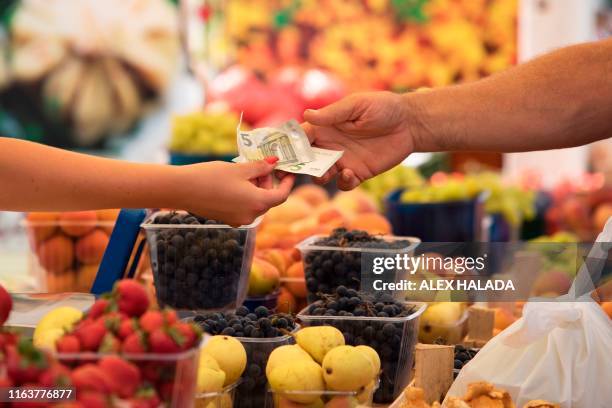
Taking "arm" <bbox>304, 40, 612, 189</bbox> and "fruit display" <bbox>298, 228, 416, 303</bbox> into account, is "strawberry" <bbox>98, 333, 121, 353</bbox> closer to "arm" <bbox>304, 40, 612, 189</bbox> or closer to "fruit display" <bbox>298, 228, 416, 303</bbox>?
"fruit display" <bbox>298, 228, 416, 303</bbox>

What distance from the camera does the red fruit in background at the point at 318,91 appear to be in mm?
4250

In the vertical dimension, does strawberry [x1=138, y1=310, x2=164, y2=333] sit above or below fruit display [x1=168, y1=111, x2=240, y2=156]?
below

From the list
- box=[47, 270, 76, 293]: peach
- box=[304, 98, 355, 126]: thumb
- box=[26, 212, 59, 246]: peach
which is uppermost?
box=[304, 98, 355, 126]: thumb

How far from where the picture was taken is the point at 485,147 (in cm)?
232

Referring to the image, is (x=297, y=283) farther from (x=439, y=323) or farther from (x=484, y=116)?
(x=484, y=116)

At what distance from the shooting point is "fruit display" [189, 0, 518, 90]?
514cm

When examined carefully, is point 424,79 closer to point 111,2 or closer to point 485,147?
point 111,2

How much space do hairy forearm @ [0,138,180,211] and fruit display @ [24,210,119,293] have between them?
66cm

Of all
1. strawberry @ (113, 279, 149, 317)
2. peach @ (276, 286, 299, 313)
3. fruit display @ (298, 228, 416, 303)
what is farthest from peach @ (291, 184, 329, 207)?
strawberry @ (113, 279, 149, 317)

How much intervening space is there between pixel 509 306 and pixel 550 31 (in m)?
3.72

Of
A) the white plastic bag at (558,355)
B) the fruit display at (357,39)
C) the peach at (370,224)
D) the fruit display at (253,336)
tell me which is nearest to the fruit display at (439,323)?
the white plastic bag at (558,355)

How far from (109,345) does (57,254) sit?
4.35 ft

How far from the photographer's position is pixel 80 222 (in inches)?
91.7

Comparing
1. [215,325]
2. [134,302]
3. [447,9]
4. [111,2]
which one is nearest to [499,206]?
[447,9]
